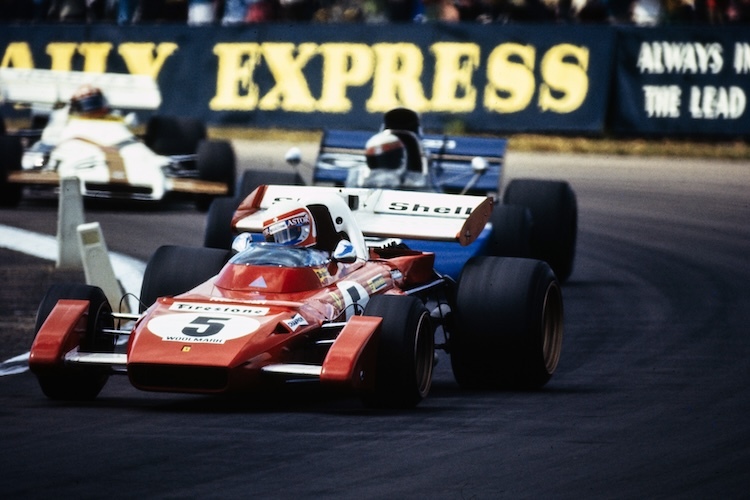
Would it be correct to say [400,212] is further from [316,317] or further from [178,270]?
[316,317]

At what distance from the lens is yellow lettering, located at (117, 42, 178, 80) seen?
27.8 meters

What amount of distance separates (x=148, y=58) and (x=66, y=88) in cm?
712

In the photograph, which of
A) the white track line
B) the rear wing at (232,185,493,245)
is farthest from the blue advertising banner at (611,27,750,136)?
the rear wing at (232,185,493,245)

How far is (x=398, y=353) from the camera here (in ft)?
30.6

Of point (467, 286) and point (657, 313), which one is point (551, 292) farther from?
point (657, 313)

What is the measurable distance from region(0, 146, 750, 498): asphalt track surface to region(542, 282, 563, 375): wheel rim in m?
0.17

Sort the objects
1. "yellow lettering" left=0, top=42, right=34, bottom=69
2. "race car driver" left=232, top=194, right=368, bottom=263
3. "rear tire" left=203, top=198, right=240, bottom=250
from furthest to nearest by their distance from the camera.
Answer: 1. "yellow lettering" left=0, top=42, right=34, bottom=69
2. "rear tire" left=203, top=198, right=240, bottom=250
3. "race car driver" left=232, top=194, right=368, bottom=263

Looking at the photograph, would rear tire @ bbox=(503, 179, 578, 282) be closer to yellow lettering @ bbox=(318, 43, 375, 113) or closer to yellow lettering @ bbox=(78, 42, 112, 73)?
yellow lettering @ bbox=(318, 43, 375, 113)

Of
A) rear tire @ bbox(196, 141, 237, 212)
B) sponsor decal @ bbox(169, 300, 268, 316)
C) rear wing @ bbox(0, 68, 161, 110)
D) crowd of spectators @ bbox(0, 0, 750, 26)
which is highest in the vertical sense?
crowd of spectators @ bbox(0, 0, 750, 26)

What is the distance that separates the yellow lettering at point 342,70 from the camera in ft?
87.3

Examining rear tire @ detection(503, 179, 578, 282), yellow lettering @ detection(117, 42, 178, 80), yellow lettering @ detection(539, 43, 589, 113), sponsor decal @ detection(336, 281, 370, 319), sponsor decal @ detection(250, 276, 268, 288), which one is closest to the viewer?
sponsor decal @ detection(250, 276, 268, 288)

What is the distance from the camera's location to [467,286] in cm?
1051

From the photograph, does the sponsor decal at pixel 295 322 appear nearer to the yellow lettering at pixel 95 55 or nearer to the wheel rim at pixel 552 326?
the wheel rim at pixel 552 326

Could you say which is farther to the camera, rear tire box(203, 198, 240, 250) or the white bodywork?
the white bodywork
